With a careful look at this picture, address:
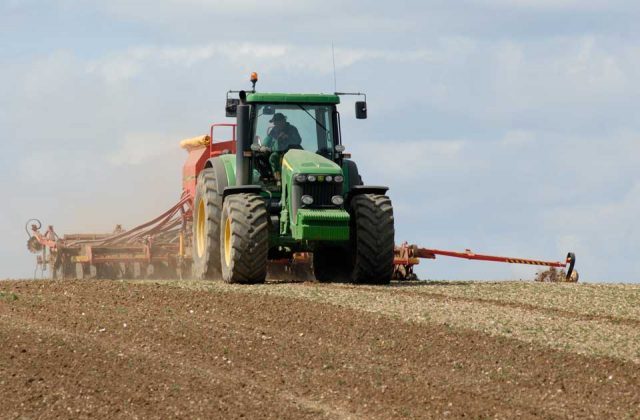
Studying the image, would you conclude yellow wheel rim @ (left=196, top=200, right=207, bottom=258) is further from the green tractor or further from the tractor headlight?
the tractor headlight

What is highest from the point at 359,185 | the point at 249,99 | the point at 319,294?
the point at 249,99

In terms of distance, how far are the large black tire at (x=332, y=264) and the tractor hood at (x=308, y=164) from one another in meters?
1.55

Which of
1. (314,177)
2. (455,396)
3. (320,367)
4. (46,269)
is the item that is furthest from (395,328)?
(46,269)

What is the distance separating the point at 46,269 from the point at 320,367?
56.6 ft

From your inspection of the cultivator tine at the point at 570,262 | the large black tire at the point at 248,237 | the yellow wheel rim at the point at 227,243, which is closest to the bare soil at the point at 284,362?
the large black tire at the point at 248,237

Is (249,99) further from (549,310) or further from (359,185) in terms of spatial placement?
(549,310)

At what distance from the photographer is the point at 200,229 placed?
22.0 metres

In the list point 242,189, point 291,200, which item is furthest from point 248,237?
point 242,189

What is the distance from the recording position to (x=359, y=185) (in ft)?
64.7

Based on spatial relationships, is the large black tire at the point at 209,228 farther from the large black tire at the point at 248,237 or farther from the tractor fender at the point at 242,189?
the large black tire at the point at 248,237

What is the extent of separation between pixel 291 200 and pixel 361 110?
2021mm

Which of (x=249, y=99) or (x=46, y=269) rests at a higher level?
(x=249, y=99)

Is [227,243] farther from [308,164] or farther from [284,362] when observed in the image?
[284,362]

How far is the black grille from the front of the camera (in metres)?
18.6
